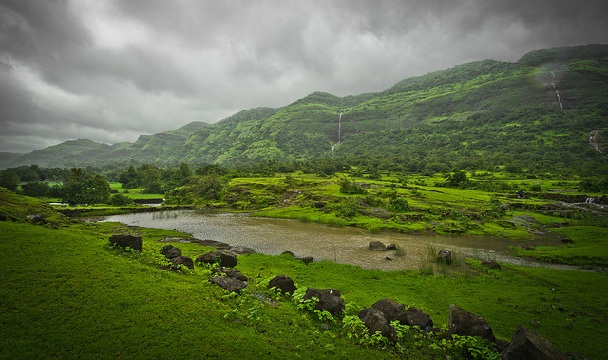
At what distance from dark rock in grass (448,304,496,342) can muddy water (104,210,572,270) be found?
18.6m

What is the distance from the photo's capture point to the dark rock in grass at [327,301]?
51.5 feet

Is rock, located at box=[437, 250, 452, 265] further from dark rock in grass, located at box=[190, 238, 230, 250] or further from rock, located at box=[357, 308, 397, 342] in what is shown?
dark rock in grass, located at box=[190, 238, 230, 250]

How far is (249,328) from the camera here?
12328mm

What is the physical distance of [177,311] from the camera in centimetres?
1245

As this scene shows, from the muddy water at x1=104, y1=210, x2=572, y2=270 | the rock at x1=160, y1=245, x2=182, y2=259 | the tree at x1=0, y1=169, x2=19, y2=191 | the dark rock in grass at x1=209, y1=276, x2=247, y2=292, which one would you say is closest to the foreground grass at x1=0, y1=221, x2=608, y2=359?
the dark rock in grass at x1=209, y1=276, x2=247, y2=292

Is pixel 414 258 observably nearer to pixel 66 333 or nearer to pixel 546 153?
pixel 66 333

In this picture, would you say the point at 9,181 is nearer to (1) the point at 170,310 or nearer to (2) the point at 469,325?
(1) the point at 170,310

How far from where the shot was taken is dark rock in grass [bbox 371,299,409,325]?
15.2 meters

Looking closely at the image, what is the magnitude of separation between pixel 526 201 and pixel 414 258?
2531 inches

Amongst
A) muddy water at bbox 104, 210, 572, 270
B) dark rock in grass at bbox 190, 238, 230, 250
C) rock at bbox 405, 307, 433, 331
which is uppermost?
rock at bbox 405, 307, 433, 331

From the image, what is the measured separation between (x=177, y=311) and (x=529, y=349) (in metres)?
15.2

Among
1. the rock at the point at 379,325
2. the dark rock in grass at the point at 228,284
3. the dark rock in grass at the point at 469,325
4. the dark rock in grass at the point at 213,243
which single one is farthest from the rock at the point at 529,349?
the dark rock in grass at the point at 213,243

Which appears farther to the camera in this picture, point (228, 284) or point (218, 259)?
point (218, 259)

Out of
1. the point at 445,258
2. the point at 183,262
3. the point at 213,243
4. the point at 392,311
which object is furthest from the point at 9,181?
the point at 445,258
